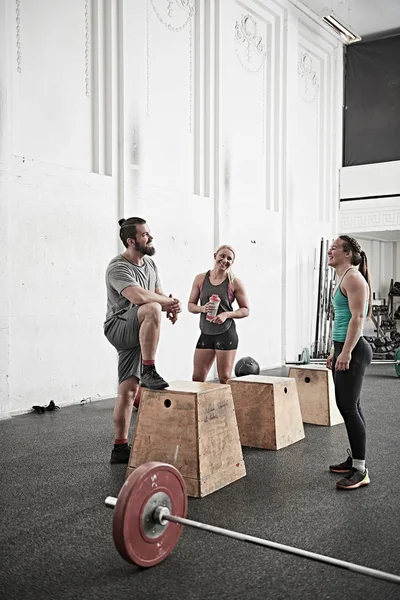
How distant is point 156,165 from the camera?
5.61 meters

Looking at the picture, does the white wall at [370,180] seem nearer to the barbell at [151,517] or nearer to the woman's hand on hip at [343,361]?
the woman's hand on hip at [343,361]

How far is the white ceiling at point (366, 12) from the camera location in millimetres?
7625

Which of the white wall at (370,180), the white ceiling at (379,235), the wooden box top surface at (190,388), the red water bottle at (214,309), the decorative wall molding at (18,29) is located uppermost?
the decorative wall molding at (18,29)

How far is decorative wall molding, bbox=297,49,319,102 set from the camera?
7918 millimetres

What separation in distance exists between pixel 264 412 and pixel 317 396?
2.69 ft

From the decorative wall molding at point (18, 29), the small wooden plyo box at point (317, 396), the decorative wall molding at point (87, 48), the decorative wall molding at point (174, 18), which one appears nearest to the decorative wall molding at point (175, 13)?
the decorative wall molding at point (174, 18)

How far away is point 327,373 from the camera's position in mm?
4156

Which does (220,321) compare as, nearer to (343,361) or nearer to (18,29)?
(343,361)

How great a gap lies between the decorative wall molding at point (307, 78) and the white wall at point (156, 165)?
0.03 metres

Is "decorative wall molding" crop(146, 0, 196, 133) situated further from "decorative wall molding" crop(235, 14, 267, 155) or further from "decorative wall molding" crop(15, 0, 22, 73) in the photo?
"decorative wall molding" crop(15, 0, 22, 73)

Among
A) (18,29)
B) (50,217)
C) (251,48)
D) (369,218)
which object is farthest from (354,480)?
(369,218)

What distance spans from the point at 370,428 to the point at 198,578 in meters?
2.41

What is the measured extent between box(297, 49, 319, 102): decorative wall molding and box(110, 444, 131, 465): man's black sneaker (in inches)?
240

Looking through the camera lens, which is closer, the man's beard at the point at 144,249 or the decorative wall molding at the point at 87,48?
the man's beard at the point at 144,249
